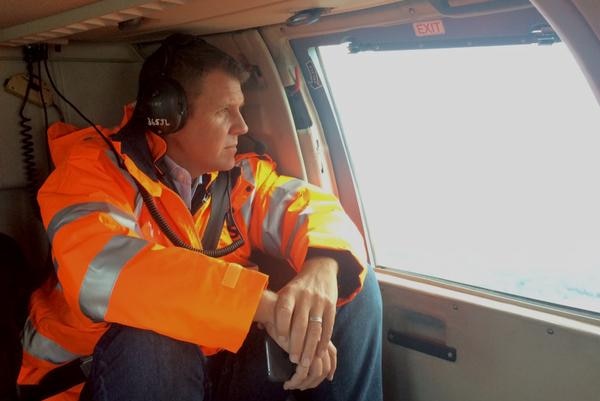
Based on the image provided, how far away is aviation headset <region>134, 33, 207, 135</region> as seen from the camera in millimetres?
1618

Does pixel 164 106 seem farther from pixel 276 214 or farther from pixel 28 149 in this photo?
pixel 28 149

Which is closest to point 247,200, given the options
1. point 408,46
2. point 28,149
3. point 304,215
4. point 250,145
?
point 304,215

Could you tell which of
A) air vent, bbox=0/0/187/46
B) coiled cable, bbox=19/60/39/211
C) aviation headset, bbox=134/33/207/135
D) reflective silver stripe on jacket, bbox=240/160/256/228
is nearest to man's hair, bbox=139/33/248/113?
aviation headset, bbox=134/33/207/135

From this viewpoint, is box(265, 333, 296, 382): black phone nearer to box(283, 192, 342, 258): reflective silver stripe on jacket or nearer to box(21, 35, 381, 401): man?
box(21, 35, 381, 401): man

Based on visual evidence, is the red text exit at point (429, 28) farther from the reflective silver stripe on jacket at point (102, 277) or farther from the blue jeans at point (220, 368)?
the reflective silver stripe on jacket at point (102, 277)

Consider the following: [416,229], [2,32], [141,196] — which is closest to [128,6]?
[141,196]

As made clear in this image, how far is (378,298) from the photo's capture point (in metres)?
1.72

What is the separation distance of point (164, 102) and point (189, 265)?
1.90ft

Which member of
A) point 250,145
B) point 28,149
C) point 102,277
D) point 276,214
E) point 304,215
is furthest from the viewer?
point 250,145

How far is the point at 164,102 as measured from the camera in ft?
5.30

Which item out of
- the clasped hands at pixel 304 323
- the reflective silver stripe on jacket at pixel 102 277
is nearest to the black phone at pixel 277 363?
the clasped hands at pixel 304 323

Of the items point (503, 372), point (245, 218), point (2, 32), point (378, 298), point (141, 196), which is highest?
point (2, 32)

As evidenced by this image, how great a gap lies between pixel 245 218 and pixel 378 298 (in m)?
0.53

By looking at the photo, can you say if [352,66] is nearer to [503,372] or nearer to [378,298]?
[378,298]
